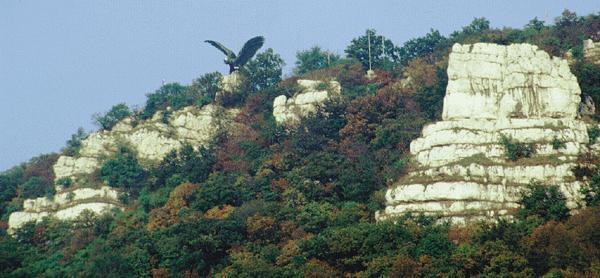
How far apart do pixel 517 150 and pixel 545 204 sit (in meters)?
5.36

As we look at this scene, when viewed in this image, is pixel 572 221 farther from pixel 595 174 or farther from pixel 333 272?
pixel 333 272

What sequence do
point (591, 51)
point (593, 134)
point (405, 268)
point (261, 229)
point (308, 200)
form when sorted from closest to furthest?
point (405, 268) → point (261, 229) → point (593, 134) → point (308, 200) → point (591, 51)

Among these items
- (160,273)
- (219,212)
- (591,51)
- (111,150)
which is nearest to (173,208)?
(219,212)

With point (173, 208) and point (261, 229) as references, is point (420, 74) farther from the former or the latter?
point (261, 229)

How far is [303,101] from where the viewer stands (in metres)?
71.6

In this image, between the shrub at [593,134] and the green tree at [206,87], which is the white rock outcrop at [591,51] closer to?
the shrub at [593,134]

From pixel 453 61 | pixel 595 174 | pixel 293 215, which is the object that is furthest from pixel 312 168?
pixel 595 174

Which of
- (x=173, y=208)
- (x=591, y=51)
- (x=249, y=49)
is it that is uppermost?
(x=249, y=49)

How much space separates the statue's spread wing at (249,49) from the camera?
257ft

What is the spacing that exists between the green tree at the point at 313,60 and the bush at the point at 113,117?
1313cm

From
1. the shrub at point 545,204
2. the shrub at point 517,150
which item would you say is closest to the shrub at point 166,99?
the shrub at point 517,150

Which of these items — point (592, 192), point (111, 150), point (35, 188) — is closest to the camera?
point (592, 192)

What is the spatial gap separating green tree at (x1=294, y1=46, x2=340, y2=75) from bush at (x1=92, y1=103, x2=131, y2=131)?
13127 millimetres

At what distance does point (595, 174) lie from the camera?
52.5 meters
